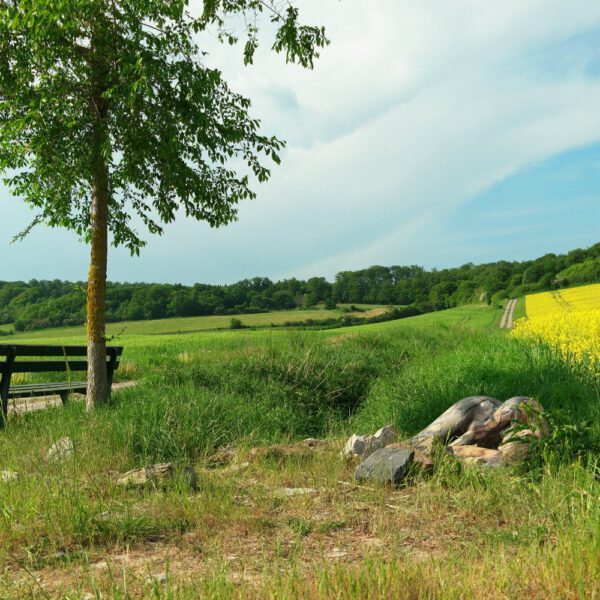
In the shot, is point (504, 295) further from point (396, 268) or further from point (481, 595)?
point (481, 595)

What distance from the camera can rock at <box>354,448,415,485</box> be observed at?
5.26 m

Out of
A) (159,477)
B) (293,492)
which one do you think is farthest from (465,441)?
(159,477)

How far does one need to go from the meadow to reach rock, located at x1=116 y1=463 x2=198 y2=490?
102 millimetres

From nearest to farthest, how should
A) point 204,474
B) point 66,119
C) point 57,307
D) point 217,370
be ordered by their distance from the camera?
1. point 204,474
2. point 66,119
3. point 217,370
4. point 57,307

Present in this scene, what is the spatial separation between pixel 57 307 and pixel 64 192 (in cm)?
4869

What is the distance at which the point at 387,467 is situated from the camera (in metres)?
5.31

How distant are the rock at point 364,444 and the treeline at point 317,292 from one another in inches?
1436

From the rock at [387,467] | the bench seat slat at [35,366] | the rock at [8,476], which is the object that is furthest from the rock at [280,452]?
the bench seat slat at [35,366]

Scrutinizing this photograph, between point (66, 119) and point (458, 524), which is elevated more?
point (66, 119)

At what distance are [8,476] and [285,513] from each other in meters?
2.38

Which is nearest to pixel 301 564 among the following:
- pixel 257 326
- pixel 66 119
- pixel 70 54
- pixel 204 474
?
pixel 204 474

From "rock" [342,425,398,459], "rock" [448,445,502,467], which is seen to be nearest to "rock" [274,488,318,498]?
"rock" [342,425,398,459]

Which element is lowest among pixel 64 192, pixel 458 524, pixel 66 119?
pixel 458 524

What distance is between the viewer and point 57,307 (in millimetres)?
55188
